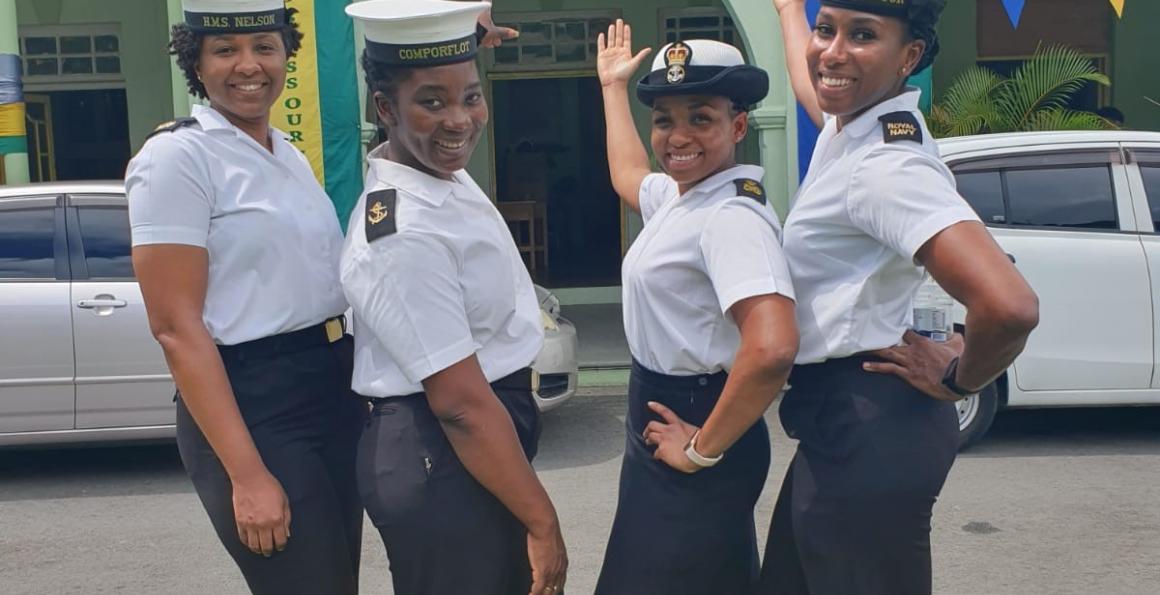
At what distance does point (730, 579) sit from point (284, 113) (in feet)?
22.4

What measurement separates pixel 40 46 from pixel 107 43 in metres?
0.63

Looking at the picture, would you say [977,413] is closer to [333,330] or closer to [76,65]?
[333,330]

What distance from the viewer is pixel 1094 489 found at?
20.0 feet

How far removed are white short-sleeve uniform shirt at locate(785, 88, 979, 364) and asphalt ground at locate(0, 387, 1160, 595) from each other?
8.52ft

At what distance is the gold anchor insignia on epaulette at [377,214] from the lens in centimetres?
240

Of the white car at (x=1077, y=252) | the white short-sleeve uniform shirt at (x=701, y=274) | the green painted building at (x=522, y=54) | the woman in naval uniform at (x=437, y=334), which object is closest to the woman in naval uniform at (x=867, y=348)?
the white short-sleeve uniform shirt at (x=701, y=274)

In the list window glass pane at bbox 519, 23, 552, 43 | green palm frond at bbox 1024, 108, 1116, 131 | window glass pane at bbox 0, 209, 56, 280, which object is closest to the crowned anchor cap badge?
window glass pane at bbox 0, 209, 56, 280

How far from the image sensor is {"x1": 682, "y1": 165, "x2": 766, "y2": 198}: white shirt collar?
8.73 feet

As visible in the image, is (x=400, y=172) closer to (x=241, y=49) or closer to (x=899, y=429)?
(x=241, y=49)

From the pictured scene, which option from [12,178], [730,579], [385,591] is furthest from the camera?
[12,178]

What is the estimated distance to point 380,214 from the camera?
7.89 ft

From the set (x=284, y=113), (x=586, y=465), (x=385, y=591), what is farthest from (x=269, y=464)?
(x=284, y=113)

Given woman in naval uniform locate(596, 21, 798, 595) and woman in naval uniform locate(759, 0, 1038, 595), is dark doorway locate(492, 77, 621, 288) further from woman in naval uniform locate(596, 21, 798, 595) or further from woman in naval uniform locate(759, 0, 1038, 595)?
woman in naval uniform locate(759, 0, 1038, 595)

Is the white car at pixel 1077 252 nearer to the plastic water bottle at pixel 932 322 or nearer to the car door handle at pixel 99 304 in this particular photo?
the plastic water bottle at pixel 932 322
